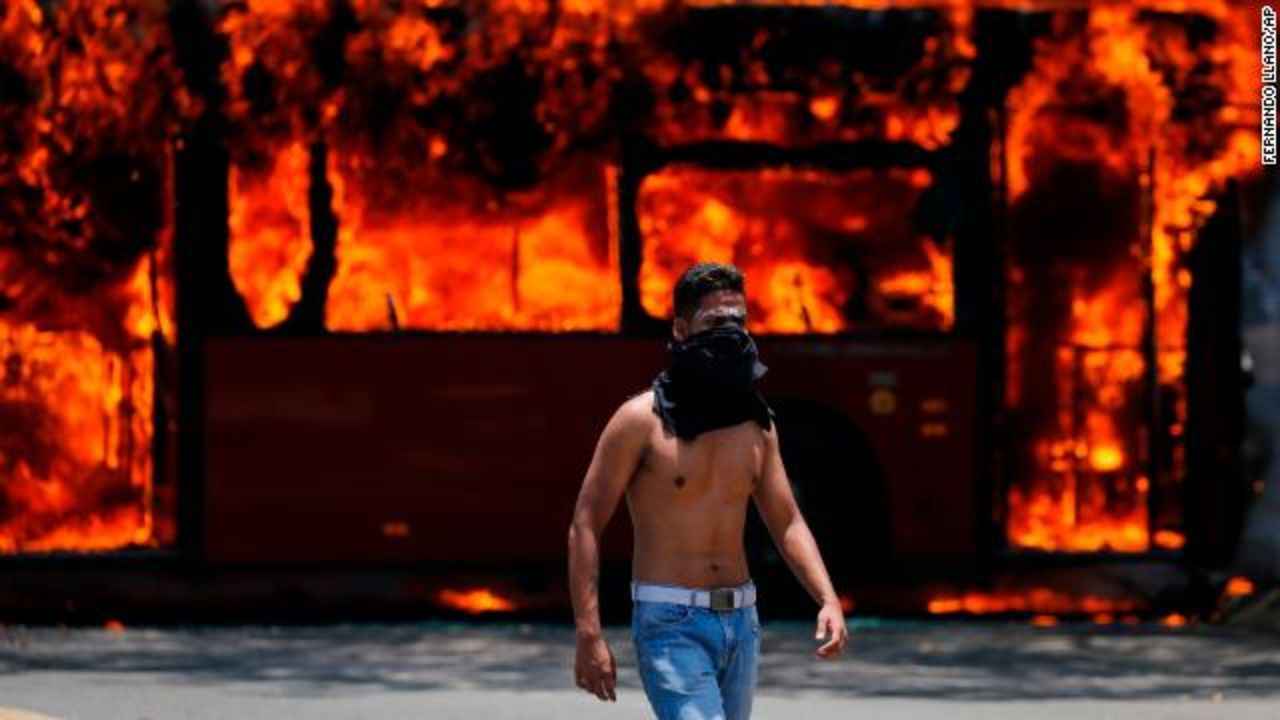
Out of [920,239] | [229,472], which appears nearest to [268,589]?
[229,472]

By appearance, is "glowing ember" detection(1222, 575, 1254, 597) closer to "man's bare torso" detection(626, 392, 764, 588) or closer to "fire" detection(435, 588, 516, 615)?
"fire" detection(435, 588, 516, 615)

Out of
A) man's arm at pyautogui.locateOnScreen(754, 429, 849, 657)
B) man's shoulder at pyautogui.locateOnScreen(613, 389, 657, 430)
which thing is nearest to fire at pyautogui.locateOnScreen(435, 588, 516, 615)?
man's arm at pyautogui.locateOnScreen(754, 429, 849, 657)

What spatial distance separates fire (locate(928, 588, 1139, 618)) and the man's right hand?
1115 centimetres

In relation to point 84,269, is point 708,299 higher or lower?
higher

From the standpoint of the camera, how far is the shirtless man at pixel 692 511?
24.9 ft

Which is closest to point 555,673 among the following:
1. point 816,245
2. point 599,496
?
point 816,245

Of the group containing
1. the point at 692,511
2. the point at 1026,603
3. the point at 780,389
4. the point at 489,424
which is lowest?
the point at 1026,603

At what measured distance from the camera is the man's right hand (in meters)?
7.47

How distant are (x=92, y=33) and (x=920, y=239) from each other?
13.7 ft

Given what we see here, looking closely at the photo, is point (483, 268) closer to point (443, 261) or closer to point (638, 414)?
point (443, 261)

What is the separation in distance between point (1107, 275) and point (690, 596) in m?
11.0

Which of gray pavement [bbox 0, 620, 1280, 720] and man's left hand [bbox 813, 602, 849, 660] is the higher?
man's left hand [bbox 813, 602, 849, 660]

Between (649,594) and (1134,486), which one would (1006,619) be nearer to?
(1134,486)

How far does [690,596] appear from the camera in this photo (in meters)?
7.63
